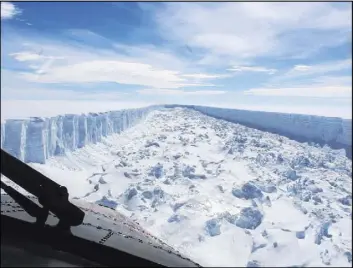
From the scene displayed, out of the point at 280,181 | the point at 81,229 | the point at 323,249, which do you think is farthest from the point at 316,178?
the point at 81,229

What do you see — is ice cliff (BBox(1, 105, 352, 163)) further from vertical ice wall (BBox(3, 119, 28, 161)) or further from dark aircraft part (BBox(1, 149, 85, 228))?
dark aircraft part (BBox(1, 149, 85, 228))

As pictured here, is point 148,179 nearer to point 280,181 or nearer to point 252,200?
point 252,200

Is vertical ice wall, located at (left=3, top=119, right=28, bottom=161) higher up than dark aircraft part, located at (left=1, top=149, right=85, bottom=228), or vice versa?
dark aircraft part, located at (left=1, top=149, right=85, bottom=228)

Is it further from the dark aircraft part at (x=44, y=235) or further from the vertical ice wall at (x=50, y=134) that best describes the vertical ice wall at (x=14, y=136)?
the dark aircraft part at (x=44, y=235)

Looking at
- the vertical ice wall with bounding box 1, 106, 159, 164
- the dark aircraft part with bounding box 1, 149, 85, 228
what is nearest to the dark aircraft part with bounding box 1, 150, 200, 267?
the dark aircraft part with bounding box 1, 149, 85, 228

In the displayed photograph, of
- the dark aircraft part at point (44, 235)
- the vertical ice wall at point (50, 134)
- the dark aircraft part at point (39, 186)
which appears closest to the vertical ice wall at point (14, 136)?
the vertical ice wall at point (50, 134)
